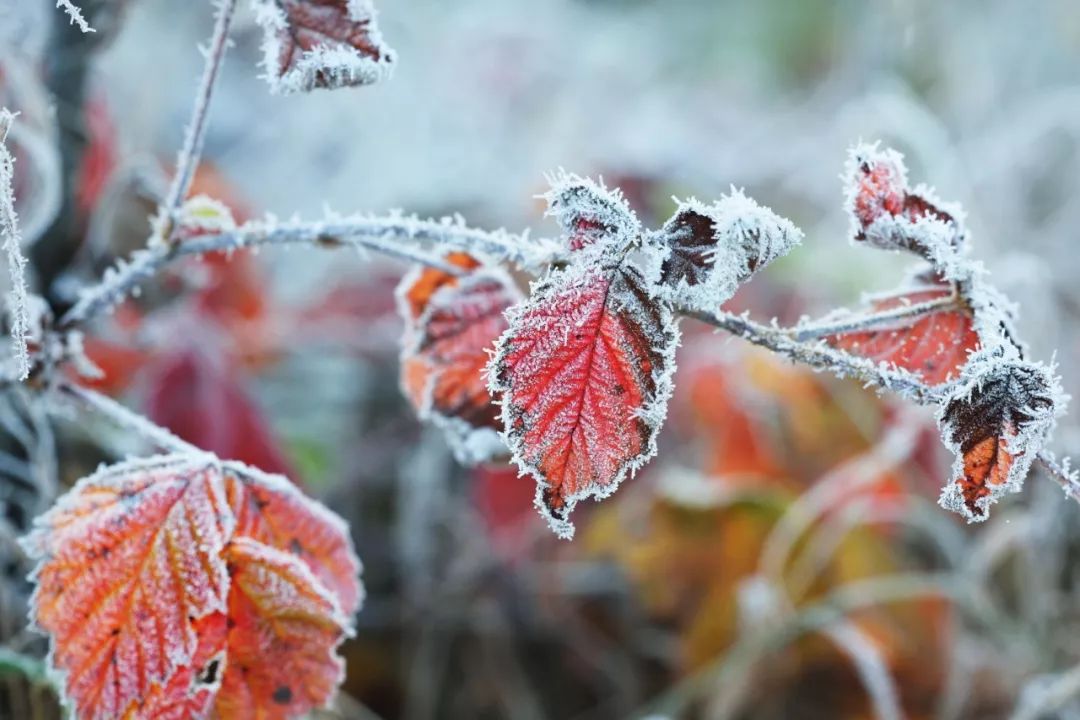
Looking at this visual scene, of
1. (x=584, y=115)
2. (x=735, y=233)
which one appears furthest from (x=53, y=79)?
(x=584, y=115)

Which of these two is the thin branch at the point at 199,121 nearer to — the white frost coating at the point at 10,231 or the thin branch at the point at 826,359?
the white frost coating at the point at 10,231

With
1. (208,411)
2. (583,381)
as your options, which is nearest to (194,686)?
(583,381)

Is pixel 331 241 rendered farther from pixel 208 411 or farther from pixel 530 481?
pixel 530 481

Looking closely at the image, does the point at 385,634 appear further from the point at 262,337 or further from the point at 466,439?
the point at 466,439

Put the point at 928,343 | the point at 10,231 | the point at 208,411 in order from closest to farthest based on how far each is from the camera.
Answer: the point at 10,231 < the point at 928,343 < the point at 208,411

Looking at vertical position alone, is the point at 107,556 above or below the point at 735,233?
below

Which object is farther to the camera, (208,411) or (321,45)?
(208,411)

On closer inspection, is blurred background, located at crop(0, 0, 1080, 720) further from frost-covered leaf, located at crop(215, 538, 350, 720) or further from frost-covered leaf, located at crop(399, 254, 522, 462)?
frost-covered leaf, located at crop(215, 538, 350, 720)

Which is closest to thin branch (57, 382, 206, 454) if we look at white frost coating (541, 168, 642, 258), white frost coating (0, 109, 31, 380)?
white frost coating (0, 109, 31, 380)
